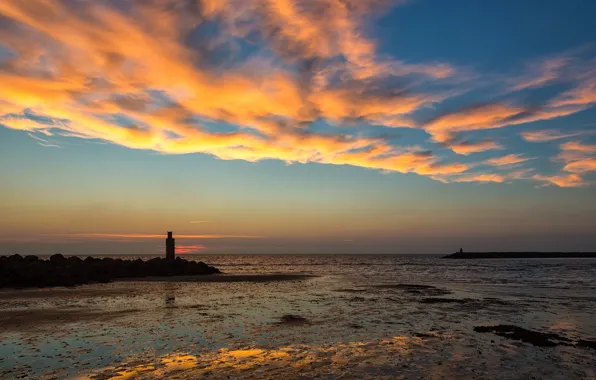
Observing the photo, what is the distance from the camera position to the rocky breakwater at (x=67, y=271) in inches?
1409

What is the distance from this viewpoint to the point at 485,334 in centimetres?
1540

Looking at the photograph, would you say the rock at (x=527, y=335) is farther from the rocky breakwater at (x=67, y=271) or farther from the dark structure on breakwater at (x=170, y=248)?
the dark structure on breakwater at (x=170, y=248)

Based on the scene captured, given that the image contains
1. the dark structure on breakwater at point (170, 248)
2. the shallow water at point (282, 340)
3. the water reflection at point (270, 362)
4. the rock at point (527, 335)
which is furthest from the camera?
the dark structure on breakwater at point (170, 248)

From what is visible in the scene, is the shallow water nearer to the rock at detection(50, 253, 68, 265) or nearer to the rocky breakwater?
A: the rocky breakwater

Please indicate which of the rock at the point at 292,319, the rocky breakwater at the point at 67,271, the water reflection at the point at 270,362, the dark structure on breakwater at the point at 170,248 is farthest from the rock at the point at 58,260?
the water reflection at the point at 270,362

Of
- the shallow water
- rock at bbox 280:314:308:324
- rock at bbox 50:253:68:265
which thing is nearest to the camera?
the shallow water

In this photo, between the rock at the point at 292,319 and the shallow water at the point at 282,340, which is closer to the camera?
the shallow water at the point at 282,340

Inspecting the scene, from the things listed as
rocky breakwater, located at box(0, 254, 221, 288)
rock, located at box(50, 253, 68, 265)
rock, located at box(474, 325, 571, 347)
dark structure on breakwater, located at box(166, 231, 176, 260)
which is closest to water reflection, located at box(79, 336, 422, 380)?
rock, located at box(474, 325, 571, 347)

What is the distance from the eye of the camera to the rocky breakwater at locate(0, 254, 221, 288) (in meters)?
35.8

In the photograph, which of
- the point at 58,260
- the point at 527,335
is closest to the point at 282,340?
the point at 527,335

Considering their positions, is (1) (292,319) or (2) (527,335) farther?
(1) (292,319)

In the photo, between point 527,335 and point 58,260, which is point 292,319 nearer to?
point 527,335

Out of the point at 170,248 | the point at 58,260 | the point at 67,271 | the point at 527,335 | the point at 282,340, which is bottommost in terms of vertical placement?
the point at 527,335

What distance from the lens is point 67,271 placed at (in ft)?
129
